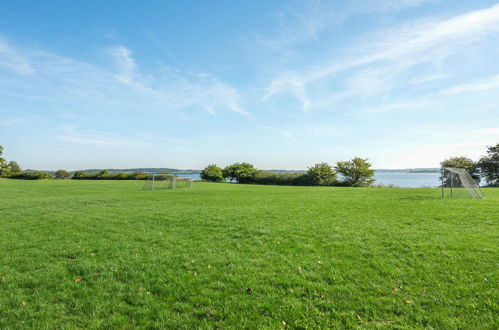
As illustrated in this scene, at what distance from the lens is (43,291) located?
4.42m

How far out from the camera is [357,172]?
4359cm

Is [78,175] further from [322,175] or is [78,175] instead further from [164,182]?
[322,175]

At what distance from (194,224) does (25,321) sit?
244 inches

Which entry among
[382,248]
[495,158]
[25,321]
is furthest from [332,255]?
[495,158]

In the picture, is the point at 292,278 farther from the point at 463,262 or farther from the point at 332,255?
the point at 463,262

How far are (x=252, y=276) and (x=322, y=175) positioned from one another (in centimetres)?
4192

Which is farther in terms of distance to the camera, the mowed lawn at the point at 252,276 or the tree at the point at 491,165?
the tree at the point at 491,165

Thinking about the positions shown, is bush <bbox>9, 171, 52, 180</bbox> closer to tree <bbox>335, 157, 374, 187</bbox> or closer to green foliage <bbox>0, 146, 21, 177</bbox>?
green foliage <bbox>0, 146, 21, 177</bbox>

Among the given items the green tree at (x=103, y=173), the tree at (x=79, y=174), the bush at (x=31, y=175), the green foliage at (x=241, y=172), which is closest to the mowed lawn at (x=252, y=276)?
the green foliage at (x=241, y=172)

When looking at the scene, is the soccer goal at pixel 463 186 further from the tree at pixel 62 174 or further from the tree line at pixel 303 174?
the tree at pixel 62 174

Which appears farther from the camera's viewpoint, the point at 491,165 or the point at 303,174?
the point at 303,174

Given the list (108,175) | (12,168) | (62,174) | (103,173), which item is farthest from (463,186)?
(12,168)

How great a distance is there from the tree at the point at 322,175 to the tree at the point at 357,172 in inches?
55.6

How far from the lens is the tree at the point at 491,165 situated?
3772 centimetres
